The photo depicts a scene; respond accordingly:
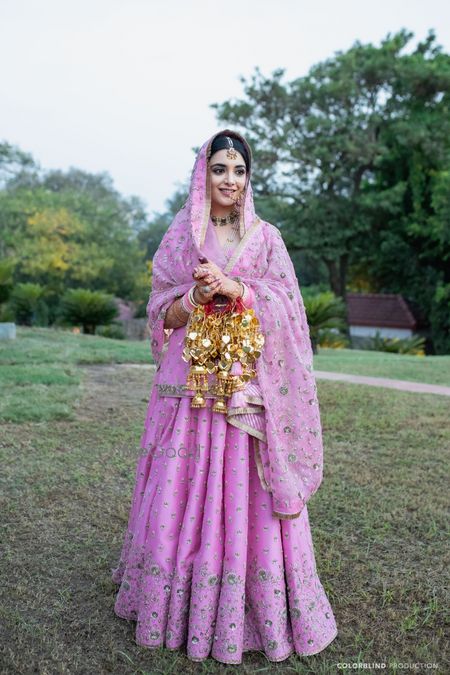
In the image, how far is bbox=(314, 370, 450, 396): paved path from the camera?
343 inches

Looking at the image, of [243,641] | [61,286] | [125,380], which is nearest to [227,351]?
[243,641]

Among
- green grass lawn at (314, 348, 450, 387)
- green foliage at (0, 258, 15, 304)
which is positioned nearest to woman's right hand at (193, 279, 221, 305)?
green grass lawn at (314, 348, 450, 387)

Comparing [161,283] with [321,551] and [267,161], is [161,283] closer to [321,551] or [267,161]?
[321,551]

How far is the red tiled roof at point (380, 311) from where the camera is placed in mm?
24906

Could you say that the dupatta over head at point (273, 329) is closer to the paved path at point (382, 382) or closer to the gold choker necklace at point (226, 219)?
the gold choker necklace at point (226, 219)

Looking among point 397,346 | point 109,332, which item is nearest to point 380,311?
point 397,346

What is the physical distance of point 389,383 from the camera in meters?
9.20

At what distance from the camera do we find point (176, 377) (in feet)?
8.87

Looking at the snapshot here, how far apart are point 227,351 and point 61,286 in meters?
21.3

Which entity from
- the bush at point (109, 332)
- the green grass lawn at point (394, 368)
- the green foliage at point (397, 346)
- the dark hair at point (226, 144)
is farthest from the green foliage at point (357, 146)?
the dark hair at point (226, 144)

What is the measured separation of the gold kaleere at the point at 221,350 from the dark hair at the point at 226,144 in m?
0.66

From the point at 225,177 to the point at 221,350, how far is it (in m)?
0.73

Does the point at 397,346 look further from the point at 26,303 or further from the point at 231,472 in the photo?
the point at 231,472

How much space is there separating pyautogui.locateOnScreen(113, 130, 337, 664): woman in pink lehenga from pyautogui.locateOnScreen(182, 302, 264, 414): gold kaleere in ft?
0.15
